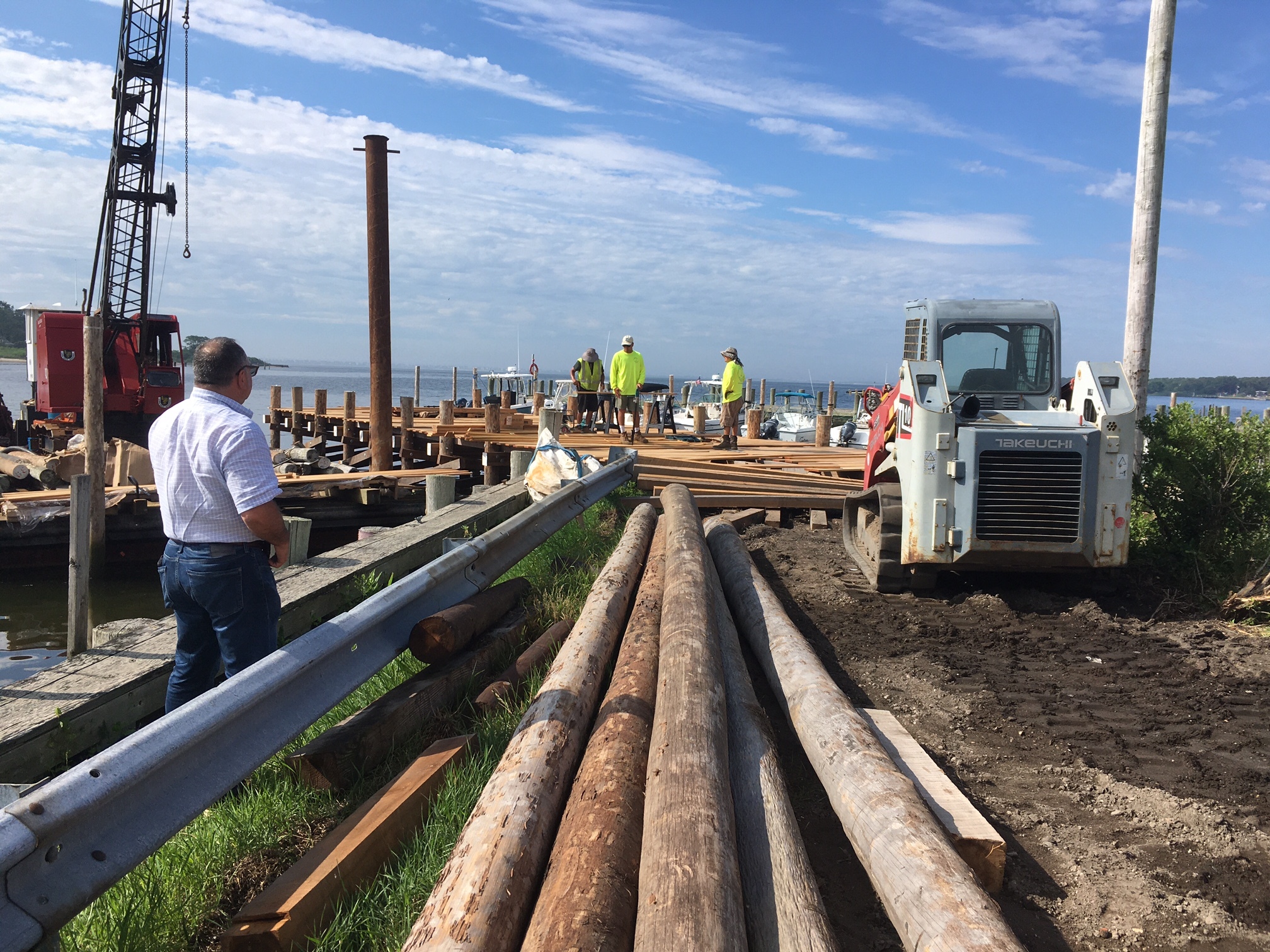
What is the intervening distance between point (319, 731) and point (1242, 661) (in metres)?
6.11

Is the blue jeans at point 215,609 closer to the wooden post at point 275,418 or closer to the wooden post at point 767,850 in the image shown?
the wooden post at point 767,850

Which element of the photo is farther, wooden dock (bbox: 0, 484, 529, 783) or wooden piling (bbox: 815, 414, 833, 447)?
wooden piling (bbox: 815, 414, 833, 447)

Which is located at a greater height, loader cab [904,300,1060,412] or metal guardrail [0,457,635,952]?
loader cab [904,300,1060,412]

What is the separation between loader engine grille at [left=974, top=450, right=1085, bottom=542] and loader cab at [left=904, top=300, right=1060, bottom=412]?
1.35m

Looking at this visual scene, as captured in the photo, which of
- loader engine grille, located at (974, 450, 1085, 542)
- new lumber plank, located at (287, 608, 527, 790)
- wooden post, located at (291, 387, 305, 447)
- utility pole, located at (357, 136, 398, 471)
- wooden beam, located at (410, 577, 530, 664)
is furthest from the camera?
wooden post, located at (291, 387, 305, 447)

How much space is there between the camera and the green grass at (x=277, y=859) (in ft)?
9.21

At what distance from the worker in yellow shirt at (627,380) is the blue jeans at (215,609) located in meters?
14.3

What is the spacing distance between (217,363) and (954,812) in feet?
12.0

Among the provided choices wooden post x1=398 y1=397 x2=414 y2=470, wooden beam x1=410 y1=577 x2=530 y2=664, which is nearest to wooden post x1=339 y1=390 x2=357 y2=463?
wooden post x1=398 y1=397 x2=414 y2=470

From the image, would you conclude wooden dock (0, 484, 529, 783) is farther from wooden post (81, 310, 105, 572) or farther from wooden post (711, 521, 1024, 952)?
wooden post (81, 310, 105, 572)

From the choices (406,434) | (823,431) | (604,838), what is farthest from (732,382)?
(604,838)

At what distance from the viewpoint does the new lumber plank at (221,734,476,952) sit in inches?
104

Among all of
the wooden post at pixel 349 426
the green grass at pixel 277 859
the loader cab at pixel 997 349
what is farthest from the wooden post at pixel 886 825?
the wooden post at pixel 349 426

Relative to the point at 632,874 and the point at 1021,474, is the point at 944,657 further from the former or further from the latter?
the point at 632,874
